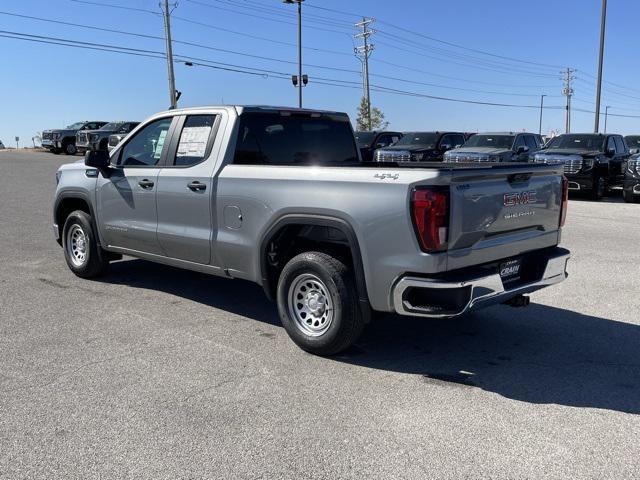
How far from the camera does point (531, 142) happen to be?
1853cm

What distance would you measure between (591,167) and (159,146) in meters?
Result: 13.4

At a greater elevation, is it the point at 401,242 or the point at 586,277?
the point at 401,242

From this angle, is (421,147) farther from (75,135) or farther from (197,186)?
(75,135)

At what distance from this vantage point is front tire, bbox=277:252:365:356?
4406 millimetres

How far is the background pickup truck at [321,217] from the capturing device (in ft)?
13.2

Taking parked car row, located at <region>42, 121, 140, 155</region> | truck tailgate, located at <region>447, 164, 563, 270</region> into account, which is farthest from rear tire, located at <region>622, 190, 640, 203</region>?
parked car row, located at <region>42, 121, 140, 155</region>

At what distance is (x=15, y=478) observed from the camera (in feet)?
9.81

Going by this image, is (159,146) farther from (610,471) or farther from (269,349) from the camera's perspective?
(610,471)

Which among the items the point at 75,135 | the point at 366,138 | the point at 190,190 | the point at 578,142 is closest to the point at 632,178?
the point at 578,142

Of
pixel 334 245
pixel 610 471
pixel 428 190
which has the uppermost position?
pixel 428 190

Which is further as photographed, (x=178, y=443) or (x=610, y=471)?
(x=178, y=443)

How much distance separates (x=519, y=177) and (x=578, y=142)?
47.4 feet

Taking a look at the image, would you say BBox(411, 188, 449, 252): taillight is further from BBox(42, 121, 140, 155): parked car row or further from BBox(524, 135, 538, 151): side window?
BBox(42, 121, 140, 155): parked car row

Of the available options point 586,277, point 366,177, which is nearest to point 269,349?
point 366,177
